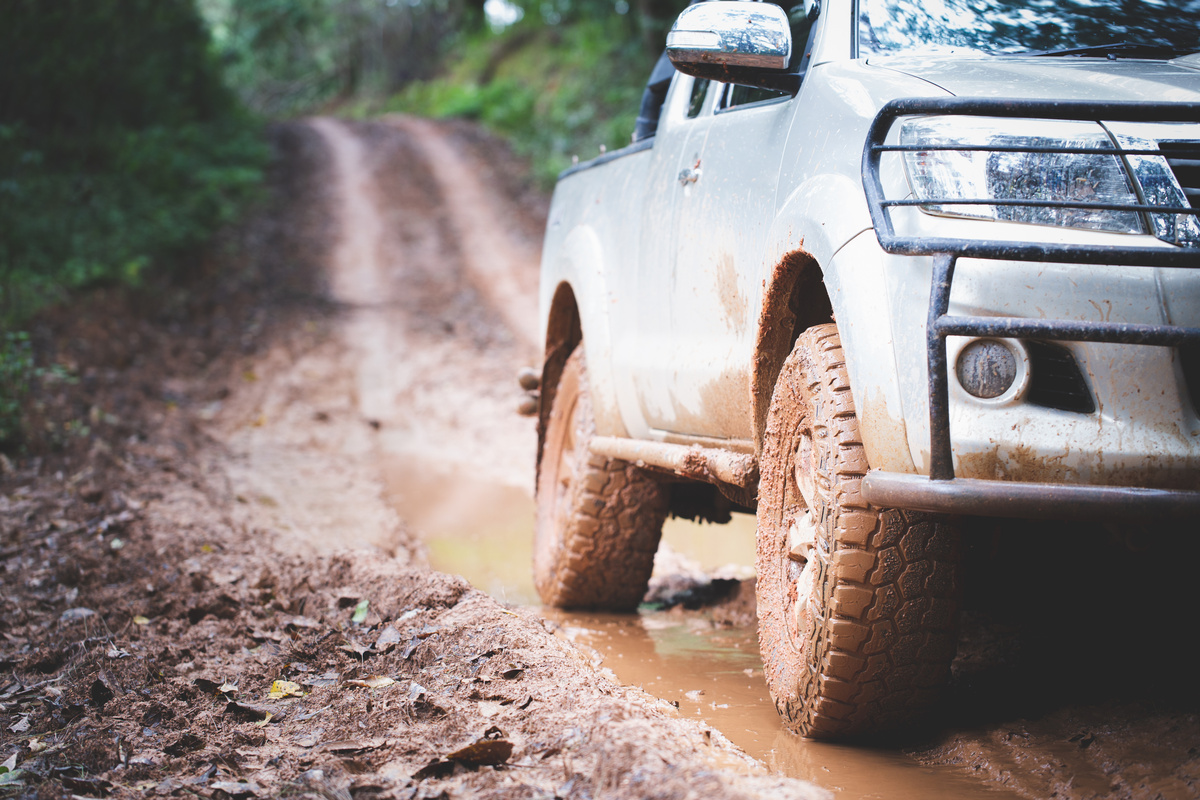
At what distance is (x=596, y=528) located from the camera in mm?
4293

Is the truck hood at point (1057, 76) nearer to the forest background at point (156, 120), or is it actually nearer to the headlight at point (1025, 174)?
the headlight at point (1025, 174)

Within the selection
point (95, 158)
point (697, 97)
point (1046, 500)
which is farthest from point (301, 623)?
point (95, 158)

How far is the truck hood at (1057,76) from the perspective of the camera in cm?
233

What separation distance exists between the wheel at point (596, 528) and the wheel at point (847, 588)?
1.59m

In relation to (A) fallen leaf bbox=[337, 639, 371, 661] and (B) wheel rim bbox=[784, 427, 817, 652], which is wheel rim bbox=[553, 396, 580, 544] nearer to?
(A) fallen leaf bbox=[337, 639, 371, 661]

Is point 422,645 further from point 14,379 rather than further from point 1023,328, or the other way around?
point 14,379

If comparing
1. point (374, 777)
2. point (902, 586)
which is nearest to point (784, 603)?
point (902, 586)

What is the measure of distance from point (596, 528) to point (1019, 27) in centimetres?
242

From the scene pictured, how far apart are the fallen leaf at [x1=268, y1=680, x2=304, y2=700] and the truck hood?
235cm

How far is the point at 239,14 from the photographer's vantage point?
40562mm

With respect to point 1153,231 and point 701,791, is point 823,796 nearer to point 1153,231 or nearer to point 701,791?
point 701,791

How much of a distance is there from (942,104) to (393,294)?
11.9 m

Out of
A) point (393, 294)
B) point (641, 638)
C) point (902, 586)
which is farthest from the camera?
point (393, 294)

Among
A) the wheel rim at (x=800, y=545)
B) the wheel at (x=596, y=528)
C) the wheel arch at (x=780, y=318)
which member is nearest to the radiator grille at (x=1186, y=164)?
the wheel arch at (x=780, y=318)
